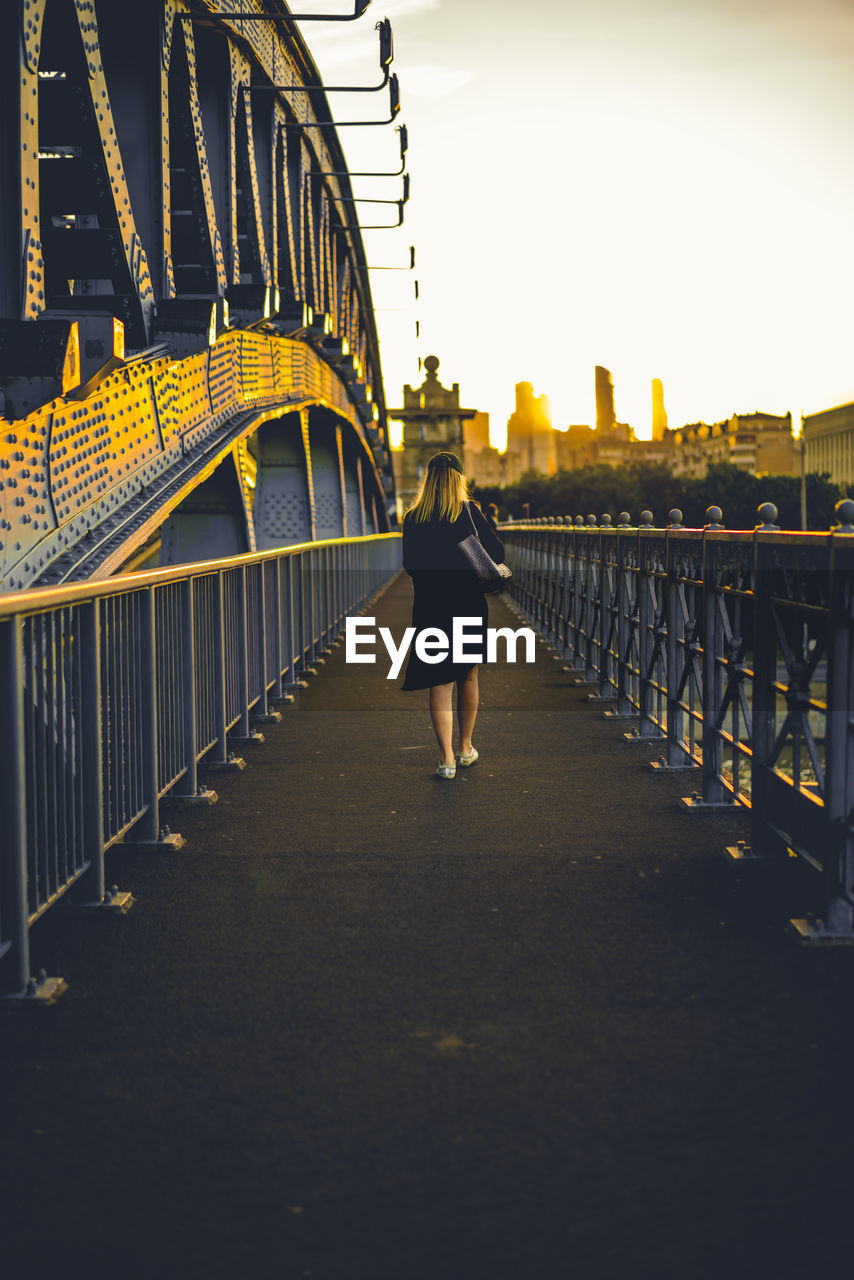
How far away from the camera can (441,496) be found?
322 inches

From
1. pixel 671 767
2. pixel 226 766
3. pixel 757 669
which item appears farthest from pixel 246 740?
pixel 757 669

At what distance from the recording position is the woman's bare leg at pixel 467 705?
8.44 m

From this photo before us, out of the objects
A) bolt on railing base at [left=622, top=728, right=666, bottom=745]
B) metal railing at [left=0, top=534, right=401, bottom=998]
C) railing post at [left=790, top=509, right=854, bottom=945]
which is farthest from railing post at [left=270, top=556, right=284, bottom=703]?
railing post at [left=790, top=509, right=854, bottom=945]

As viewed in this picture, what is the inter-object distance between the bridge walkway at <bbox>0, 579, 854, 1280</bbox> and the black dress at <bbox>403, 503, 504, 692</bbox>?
6.03 ft

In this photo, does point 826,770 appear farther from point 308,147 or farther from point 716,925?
point 308,147

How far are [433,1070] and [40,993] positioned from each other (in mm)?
1240

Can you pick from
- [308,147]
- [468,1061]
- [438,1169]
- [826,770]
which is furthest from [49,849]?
[308,147]

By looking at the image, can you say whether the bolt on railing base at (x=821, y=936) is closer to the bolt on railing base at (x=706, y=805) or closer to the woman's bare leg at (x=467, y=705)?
the bolt on railing base at (x=706, y=805)

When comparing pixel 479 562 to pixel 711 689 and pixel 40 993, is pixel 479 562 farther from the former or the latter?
pixel 40 993

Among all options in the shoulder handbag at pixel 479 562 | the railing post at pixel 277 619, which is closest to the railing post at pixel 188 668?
the shoulder handbag at pixel 479 562

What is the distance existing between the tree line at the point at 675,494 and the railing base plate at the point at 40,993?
110 meters

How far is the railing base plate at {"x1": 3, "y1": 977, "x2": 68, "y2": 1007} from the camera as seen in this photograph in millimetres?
4121

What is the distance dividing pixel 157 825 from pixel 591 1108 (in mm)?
3311

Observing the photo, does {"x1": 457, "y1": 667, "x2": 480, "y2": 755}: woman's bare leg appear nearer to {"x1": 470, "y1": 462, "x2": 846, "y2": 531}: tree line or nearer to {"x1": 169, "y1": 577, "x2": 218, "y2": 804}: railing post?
{"x1": 169, "y1": 577, "x2": 218, "y2": 804}: railing post
